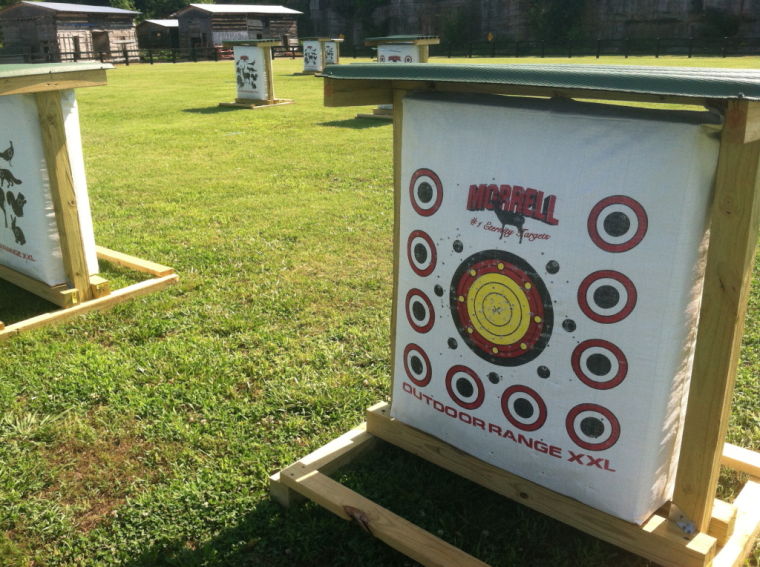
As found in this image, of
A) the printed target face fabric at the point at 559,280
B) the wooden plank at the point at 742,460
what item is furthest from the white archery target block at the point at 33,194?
the wooden plank at the point at 742,460

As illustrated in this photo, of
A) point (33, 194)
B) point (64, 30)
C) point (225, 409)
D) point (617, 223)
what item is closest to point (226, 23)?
point (64, 30)

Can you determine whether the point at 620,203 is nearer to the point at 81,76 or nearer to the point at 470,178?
the point at 470,178

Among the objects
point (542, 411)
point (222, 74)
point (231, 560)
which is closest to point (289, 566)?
point (231, 560)

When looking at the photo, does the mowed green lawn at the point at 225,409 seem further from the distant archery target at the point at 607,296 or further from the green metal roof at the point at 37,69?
the green metal roof at the point at 37,69

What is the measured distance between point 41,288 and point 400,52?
1182 centimetres

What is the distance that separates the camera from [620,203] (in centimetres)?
221

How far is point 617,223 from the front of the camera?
7.32 ft

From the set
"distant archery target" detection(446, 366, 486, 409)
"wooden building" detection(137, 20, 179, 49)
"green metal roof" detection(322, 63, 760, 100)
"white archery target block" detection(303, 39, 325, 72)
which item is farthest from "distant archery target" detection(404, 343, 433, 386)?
"wooden building" detection(137, 20, 179, 49)

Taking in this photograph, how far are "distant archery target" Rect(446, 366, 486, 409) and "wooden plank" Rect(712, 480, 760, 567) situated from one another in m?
0.99

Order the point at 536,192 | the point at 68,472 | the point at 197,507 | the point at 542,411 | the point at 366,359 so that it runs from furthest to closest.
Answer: the point at 366,359, the point at 68,472, the point at 197,507, the point at 542,411, the point at 536,192

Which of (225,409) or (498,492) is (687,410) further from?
(225,409)

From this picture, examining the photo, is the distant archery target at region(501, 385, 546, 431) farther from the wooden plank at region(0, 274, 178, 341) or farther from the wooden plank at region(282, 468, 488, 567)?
the wooden plank at region(0, 274, 178, 341)

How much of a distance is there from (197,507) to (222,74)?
95.4 ft

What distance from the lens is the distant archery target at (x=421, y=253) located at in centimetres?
280
